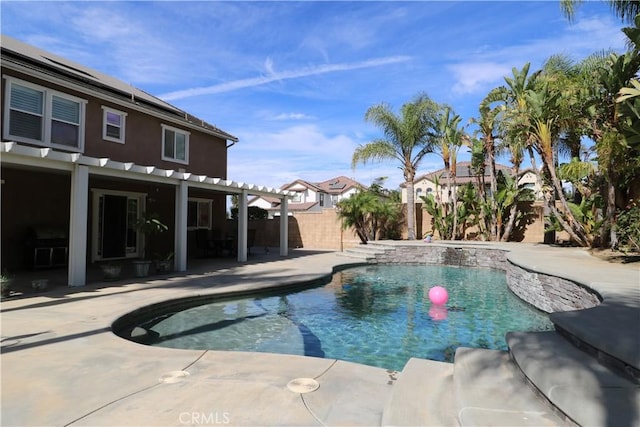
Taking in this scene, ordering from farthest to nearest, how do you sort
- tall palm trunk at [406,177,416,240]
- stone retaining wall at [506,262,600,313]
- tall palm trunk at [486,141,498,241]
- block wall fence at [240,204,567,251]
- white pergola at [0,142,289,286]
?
block wall fence at [240,204,567,251] → tall palm trunk at [406,177,416,240] → tall palm trunk at [486,141,498,241] → white pergola at [0,142,289,286] → stone retaining wall at [506,262,600,313]

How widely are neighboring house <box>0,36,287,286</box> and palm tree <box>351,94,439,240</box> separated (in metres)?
7.66

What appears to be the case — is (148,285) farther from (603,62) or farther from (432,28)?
(603,62)

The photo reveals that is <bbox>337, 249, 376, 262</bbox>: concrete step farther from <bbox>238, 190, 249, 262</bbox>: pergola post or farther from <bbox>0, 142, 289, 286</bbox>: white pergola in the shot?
<bbox>0, 142, 289, 286</bbox>: white pergola

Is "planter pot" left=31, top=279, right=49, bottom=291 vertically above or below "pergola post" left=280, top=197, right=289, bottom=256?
below

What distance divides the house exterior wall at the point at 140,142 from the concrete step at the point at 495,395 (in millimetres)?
13113

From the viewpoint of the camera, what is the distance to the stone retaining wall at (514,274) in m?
7.83

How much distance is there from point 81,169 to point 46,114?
157 inches

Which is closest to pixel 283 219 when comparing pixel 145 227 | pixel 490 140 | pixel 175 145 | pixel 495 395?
Answer: pixel 175 145

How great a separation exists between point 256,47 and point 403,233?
13303 mm

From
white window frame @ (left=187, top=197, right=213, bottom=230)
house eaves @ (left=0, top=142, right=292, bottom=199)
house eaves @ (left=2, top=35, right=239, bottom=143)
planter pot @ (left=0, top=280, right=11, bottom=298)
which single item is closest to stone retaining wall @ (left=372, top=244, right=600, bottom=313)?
white window frame @ (left=187, top=197, right=213, bottom=230)

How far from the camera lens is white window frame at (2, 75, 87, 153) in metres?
10.8

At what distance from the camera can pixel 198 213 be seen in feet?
60.0

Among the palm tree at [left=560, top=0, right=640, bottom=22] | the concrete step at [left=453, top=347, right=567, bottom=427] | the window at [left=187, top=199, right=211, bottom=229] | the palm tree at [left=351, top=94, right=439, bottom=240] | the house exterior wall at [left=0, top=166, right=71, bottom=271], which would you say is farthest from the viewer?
the palm tree at [left=351, top=94, right=439, bottom=240]

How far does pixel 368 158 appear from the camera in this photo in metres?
21.9
